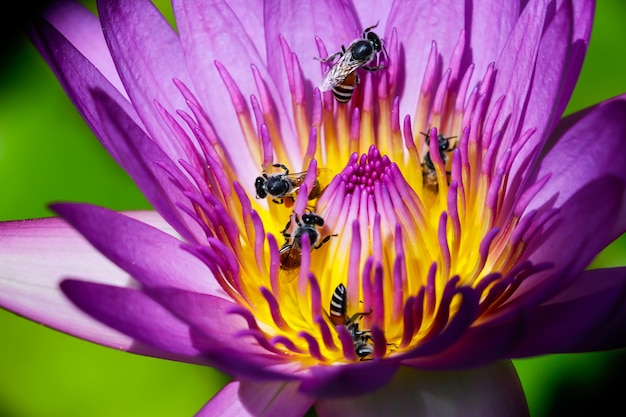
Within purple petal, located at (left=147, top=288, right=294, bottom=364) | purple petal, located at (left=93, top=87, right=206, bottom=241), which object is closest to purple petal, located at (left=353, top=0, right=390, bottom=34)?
purple petal, located at (left=93, top=87, right=206, bottom=241)

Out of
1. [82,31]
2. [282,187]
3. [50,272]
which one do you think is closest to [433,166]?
[282,187]

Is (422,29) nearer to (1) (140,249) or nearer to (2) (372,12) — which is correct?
(2) (372,12)

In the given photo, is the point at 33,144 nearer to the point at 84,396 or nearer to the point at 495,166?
the point at 84,396

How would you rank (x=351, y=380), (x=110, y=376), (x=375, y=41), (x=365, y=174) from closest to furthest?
(x=351, y=380)
(x=365, y=174)
(x=375, y=41)
(x=110, y=376)

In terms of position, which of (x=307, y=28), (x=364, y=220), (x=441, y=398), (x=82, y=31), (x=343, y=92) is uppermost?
(x=82, y=31)

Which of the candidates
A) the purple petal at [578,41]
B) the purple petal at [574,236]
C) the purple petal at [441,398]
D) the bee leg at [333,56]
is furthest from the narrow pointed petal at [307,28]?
the purple petal at [441,398]

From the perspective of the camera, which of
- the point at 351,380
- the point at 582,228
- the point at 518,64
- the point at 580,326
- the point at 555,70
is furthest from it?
the point at 518,64

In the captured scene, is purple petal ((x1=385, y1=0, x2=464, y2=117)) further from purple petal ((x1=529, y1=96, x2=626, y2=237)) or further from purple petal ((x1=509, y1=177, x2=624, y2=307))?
purple petal ((x1=509, y1=177, x2=624, y2=307))
